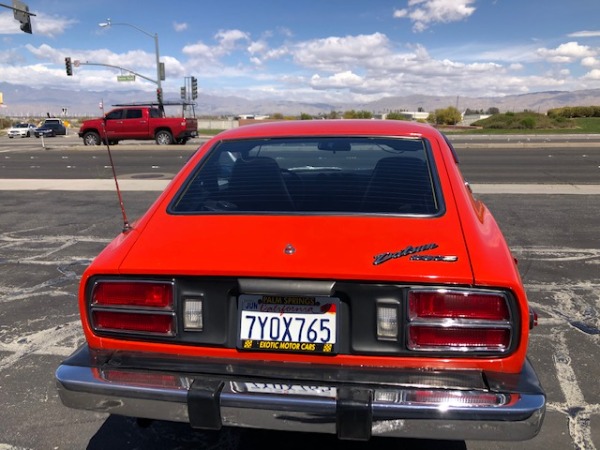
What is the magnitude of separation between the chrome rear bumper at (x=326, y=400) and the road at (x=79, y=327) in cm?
75

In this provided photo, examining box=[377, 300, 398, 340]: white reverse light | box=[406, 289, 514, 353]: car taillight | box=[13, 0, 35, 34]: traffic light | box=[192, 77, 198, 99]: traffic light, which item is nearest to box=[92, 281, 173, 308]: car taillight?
box=[377, 300, 398, 340]: white reverse light

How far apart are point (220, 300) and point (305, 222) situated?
0.57m

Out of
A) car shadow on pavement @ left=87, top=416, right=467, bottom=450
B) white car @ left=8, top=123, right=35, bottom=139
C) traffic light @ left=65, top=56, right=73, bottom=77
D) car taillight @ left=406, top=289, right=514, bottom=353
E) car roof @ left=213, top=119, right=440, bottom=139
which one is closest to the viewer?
car taillight @ left=406, top=289, right=514, bottom=353

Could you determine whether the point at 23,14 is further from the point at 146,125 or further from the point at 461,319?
the point at 461,319

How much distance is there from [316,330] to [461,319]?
1.92 ft

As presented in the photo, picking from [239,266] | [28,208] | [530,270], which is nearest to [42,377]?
[239,266]

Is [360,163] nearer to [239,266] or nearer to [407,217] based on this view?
[407,217]

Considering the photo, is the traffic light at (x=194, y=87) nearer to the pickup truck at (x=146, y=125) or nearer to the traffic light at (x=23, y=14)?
the pickup truck at (x=146, y=125)

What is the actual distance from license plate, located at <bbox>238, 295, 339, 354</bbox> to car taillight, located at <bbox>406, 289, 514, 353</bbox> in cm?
34

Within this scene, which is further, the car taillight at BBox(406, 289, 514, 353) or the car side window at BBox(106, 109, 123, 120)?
the car side window at BBox(106, 109, 123, 120)

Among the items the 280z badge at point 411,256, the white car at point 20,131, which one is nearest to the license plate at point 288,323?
the 280z badge at point 411,256

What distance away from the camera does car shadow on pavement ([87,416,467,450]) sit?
108 inches

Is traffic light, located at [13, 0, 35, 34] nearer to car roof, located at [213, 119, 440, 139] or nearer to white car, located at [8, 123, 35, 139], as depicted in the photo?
car roof, located at [213, 119, 440, 139]

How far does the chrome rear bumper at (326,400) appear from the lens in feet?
6.44
